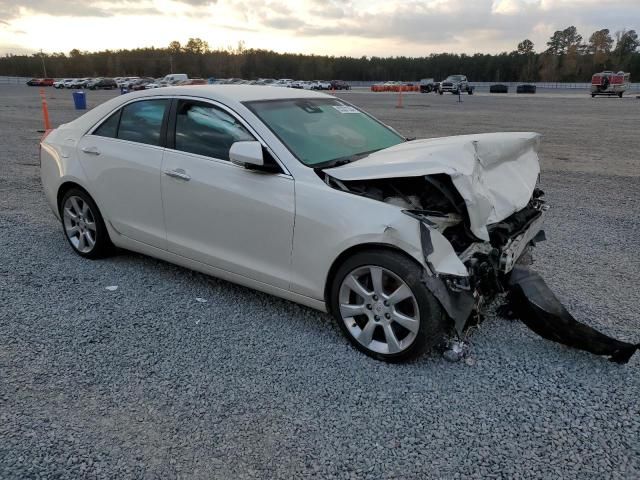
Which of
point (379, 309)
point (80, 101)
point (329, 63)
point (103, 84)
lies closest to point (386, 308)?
point (379, 309)

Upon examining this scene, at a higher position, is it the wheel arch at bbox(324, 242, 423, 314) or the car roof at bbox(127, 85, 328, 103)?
the car roof at bbox(127, 85, 328, 103)

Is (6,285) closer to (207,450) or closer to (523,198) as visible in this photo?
(207,450)

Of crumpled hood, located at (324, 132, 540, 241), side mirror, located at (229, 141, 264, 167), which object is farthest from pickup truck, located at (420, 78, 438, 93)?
side mirror, located at (229, 141, 264, 167)

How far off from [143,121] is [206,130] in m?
0.80

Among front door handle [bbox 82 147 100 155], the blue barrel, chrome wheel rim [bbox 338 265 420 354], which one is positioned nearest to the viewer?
chrome wheel rim [bbox 338 265 420 354]

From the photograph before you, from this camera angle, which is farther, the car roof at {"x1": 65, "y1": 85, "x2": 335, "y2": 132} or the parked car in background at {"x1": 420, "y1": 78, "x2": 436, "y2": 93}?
the parked car in background at {"x1": 420, "y1": 78, "x2": 436, "y2": 93}

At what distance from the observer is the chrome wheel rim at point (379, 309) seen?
313cm

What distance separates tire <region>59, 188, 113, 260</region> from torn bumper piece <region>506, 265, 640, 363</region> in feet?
11.8

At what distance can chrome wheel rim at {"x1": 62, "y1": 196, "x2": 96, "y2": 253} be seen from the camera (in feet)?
16.1

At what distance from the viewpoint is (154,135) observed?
429 cm

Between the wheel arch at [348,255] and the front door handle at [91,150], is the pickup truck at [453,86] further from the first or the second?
the wheel arch at [348,255]

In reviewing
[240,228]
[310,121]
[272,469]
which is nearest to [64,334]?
[240,228]

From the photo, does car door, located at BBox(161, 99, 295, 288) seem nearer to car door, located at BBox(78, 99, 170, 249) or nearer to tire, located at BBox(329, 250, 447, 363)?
car door, located at BBox(78, 99, 170, 249)

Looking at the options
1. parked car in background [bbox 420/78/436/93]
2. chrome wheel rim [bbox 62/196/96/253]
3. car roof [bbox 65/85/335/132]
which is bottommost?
parked car in background [bbox 420/78/436/93]
